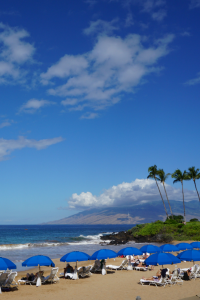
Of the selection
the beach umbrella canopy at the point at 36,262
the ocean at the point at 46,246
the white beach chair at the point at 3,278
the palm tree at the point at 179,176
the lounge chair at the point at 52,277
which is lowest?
the ocean at the point at 46,246

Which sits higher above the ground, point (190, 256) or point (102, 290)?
point (190, 256)

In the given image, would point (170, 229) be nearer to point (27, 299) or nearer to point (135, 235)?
point (135, 235)

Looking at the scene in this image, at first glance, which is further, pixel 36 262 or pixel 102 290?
pixel 36 262

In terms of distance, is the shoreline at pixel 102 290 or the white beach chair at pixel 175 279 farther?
the white beach chair at pixel 175 279

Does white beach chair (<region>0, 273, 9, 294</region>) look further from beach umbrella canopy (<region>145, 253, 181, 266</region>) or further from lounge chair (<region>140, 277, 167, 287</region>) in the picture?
beach umbrella canopy (<region>145, 253, 181, 266</region>)

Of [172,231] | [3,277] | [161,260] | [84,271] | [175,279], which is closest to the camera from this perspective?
[3,277]

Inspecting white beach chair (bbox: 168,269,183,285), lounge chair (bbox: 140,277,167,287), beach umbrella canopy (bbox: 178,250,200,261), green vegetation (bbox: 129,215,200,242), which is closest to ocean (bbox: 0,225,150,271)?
green vegetation (bbox: 129,215,200,242)

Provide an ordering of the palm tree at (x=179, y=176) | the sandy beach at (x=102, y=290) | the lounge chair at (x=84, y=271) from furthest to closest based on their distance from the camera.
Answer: the palm tree at (x=179, y=176), the lounge chair at (x=84, y=271), the sandy beach at (x=102, y=290)

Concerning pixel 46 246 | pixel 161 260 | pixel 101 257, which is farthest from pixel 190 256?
pixel 46 246

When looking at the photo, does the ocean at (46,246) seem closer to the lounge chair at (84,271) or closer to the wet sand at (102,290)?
the lounge chair at (84,271)

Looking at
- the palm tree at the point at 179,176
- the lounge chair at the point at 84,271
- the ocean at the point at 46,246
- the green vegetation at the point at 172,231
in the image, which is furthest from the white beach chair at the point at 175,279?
the palm tree at the point at 179,176

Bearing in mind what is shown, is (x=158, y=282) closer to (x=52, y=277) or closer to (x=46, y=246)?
(x=52, y=277)

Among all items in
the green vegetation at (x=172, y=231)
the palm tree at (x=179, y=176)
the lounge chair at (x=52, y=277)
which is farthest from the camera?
the palm tree at (x=179, y=176)

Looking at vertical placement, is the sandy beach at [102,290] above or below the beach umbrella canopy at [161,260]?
below
